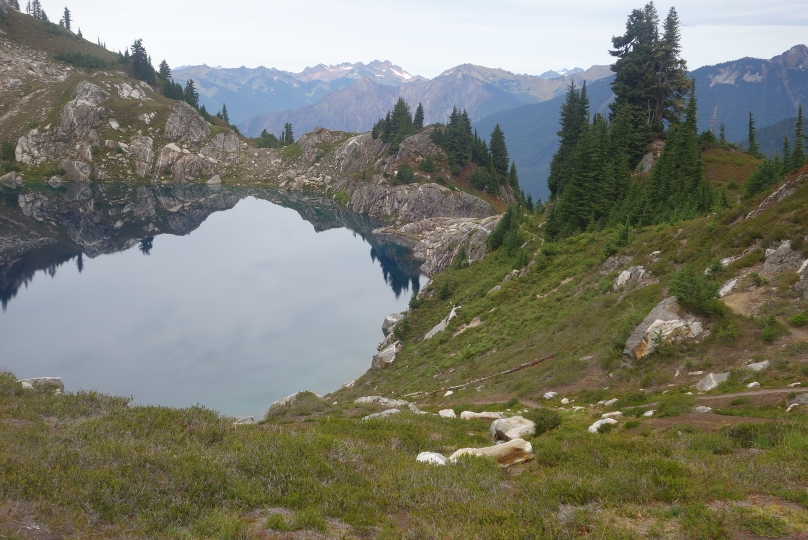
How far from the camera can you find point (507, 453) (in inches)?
520

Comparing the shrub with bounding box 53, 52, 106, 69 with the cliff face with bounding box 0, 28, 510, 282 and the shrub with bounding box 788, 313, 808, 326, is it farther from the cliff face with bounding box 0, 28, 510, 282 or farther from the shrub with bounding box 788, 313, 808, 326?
the shrub with bounding box 788, 313, 808, 326

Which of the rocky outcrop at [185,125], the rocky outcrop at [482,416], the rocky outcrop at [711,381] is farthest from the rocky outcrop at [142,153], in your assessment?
the rocky outcrop at [711,381]

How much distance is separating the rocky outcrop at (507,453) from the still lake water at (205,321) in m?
30.9

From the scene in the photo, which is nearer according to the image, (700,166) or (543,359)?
(543,359)

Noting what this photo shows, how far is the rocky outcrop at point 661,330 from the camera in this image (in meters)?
20.9

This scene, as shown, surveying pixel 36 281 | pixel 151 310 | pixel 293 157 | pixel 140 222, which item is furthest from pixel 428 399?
pixel 293 157

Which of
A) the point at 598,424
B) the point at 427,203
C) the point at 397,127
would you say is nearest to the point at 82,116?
the point at 397,127

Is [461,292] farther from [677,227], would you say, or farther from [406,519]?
[406,519]

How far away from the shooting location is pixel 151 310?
61719 millimetres

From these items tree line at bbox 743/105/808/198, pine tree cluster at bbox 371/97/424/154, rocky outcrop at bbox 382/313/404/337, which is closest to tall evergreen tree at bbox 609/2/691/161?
tree line at bbox 743/105/808/198

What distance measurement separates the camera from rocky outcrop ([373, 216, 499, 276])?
74.4m

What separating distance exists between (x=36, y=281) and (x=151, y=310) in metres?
23.2

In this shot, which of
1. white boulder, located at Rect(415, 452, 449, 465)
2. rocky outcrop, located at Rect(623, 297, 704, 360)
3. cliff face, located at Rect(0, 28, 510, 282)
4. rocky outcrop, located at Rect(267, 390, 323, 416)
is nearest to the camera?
white boulder, located at Rect(415, 452, 449, 465)

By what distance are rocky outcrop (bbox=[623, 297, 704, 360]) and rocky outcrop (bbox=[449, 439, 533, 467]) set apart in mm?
10519
